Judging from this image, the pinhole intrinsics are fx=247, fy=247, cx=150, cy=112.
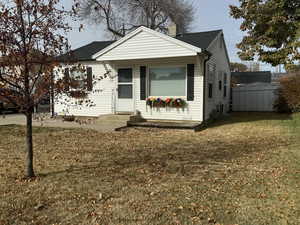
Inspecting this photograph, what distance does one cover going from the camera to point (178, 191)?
3533 millimetres

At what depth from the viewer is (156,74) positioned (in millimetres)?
10469

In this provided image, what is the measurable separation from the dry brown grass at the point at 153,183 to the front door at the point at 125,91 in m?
4.11

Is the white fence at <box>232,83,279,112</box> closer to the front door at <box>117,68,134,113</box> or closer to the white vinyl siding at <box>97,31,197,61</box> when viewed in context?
the front door at <box>117,68,134,113</box>

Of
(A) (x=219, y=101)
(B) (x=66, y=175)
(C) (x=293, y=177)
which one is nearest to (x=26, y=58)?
(B) (x=66, y=175)

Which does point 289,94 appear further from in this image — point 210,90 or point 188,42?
point 188,42

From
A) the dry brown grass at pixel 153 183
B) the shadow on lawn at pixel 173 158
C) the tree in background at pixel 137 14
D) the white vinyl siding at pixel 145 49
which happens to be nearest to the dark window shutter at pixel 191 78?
the white vinyl siding at pixel 145 49

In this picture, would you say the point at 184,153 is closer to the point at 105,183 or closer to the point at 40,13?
the point at 105,183

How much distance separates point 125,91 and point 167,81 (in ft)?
6.70

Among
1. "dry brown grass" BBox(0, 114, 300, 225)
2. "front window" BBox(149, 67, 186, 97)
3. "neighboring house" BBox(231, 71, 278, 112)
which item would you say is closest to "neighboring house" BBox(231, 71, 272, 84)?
"neighboring house" BBox(231, 71, 278, 112)

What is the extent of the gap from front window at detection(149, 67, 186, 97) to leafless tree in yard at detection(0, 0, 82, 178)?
6692 millimetres

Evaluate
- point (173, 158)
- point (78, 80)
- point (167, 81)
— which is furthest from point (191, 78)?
point (78, 80)

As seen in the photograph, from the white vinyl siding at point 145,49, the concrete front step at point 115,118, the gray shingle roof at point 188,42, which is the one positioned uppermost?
the gray shingle roof at point 188,42

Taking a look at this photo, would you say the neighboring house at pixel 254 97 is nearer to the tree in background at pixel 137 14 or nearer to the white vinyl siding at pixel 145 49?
the white vinyl siding at pixel 145 49

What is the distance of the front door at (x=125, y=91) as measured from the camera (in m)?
11.0
